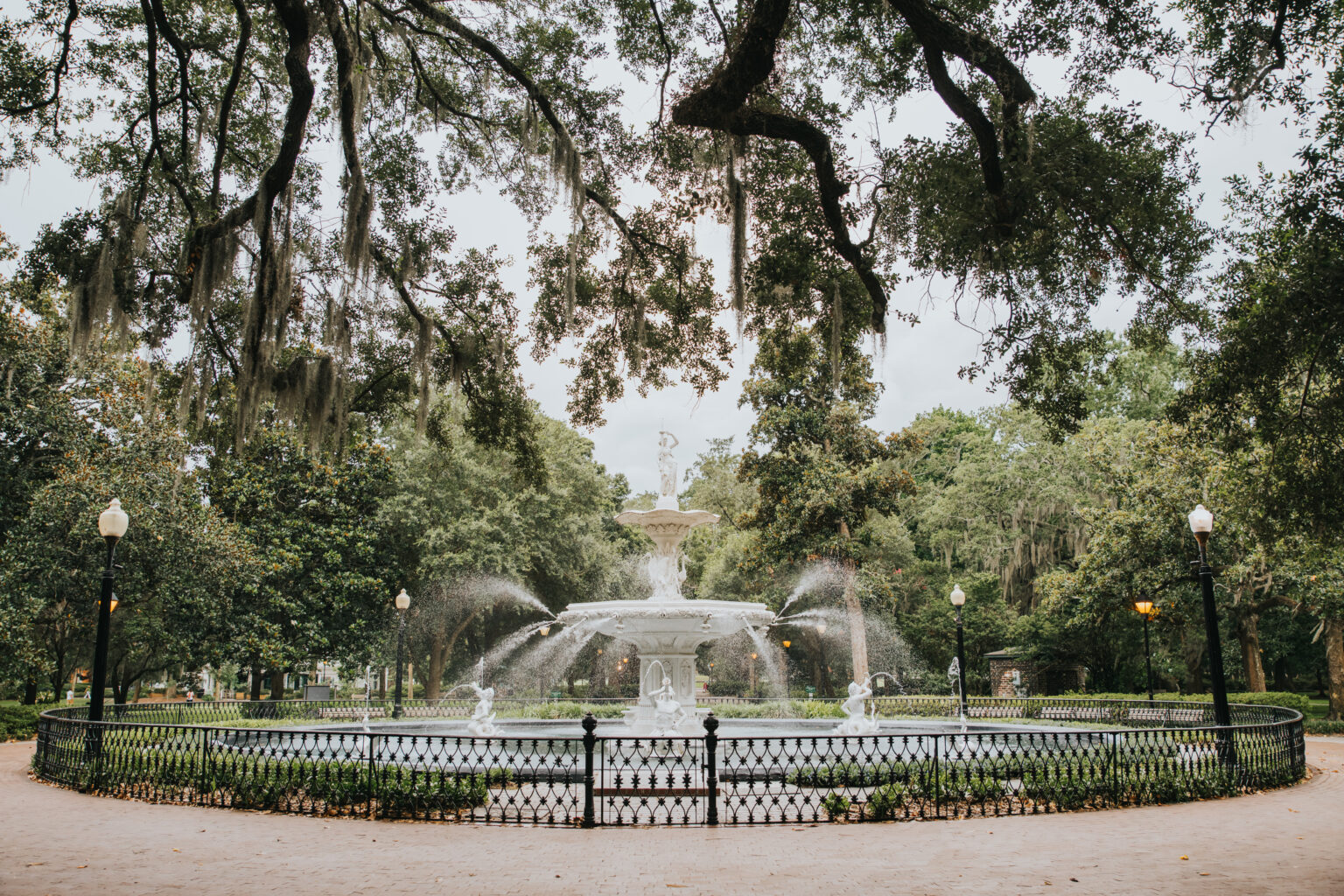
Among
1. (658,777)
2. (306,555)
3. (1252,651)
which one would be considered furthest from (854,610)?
(658,777)

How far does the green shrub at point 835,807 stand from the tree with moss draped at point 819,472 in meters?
20.1

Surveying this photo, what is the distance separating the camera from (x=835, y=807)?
334 inches

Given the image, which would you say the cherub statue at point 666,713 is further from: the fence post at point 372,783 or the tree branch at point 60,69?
the tree branch at point 60,69

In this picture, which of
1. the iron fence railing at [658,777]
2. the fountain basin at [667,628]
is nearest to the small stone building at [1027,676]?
the fountain basin at [667,628]

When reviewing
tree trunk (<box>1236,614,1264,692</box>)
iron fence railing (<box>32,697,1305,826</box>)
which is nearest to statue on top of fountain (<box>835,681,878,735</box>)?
iron fence railing (<box>32,697,1305,826</box>)

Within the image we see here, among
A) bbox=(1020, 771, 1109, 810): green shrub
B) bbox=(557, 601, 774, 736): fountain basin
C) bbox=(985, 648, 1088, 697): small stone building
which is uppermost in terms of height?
bbox=(557, 601, 774, 736): fountain basin

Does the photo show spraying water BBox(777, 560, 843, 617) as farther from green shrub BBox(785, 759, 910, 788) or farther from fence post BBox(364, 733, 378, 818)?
fence post BBox(364, 733, 378, 818)

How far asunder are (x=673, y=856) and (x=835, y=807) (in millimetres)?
2323

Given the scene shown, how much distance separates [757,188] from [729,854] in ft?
23.2

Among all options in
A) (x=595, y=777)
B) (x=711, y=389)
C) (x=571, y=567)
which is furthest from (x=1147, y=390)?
(x=595, y=777)

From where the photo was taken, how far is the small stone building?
32625 millimetres

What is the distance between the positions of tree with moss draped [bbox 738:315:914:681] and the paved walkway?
65.8 ft

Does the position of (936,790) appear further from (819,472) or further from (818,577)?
(818,577)

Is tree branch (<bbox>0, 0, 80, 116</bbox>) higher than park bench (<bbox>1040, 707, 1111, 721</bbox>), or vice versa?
tree branch (<bbox>0, 0, 80, 116</bbox>)
